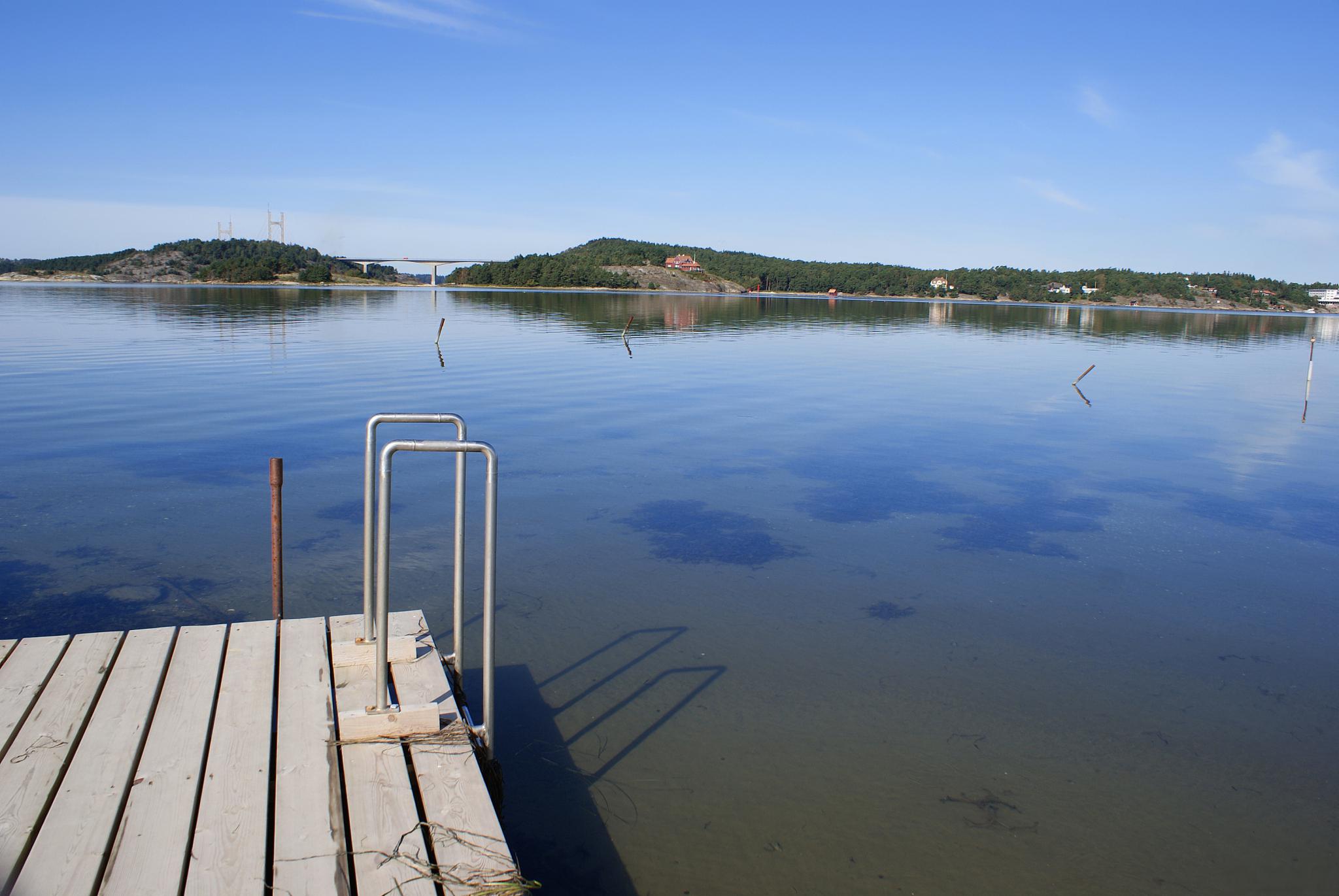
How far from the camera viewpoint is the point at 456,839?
3.41 m

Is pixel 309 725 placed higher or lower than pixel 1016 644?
higher

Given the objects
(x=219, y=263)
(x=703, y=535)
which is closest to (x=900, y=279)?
(x=219, y=263)

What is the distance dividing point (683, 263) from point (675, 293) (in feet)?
128

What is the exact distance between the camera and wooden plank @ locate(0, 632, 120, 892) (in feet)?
10.6

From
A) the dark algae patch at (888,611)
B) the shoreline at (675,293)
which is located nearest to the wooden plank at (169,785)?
the dark algae patch at (888,611)

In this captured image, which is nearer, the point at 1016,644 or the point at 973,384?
the point at 1016,644

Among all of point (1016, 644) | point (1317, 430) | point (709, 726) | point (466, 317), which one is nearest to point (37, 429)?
point (709, 726)

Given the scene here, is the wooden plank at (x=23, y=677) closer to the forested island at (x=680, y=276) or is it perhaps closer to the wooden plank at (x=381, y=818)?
the wooden plank at (x=381, y=818)

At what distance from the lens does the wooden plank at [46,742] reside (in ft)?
10.6

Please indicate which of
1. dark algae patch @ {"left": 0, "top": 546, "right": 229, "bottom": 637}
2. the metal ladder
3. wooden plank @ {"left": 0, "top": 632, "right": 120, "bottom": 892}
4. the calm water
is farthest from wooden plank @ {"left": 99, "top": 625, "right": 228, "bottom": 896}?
dark algae patch @ {"left": 0, "top": 546, "right": 229, "bottom": 637}

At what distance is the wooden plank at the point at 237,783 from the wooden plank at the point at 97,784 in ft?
0.95

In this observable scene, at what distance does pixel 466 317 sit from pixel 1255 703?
4915cm

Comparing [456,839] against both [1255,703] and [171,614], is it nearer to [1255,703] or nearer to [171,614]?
[171,614]

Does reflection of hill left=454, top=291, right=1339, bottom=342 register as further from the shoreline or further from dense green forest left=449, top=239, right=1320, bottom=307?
dense green forest left=449, top=239, right=1320, bottom=307
